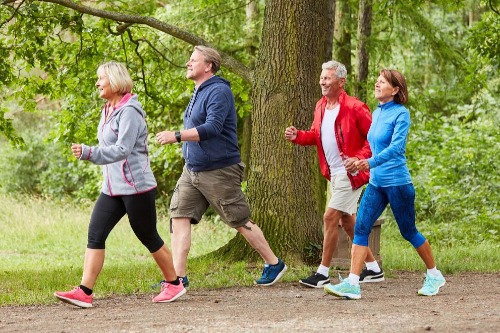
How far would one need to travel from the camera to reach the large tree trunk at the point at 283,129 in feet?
32.1

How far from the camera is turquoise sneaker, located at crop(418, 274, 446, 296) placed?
786cm

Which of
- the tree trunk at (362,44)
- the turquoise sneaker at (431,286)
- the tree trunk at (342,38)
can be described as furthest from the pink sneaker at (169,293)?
the tree trunk at (342,38)

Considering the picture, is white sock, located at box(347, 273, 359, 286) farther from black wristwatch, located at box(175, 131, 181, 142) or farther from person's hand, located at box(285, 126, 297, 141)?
black wristwatch, located at box(175, 131, 181, 142)

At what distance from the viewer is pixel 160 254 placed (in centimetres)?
756

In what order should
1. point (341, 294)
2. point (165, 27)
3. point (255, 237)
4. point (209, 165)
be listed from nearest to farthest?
1. point (341, 294)
2. point (209, 165)
3. point (255, 237)
4. point (165, 27)

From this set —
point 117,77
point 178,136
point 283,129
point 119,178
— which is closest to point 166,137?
point 178,136

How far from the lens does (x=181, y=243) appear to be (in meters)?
8.27

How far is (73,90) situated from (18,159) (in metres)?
15.6

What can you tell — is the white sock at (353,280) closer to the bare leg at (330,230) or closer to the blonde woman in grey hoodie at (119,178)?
the bare leg at (330,230)

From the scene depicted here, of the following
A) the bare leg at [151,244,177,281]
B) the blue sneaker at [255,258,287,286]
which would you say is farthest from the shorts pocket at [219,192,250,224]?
the bare leg at [151,244,177,281]

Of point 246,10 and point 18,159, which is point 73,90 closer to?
point 246,10

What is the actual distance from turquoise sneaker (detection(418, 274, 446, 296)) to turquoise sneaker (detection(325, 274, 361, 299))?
25.7 inches

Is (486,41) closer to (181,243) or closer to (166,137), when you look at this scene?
(181,243)

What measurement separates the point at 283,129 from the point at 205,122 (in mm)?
2076
